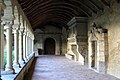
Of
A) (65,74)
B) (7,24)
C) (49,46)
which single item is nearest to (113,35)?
(65,74)

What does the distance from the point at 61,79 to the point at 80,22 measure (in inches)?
274

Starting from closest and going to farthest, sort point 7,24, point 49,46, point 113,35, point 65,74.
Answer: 1. point 7,24
2. point 113,35
3. point 65,74
4. point 49,46

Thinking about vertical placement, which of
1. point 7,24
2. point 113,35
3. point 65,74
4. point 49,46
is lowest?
point 65,74

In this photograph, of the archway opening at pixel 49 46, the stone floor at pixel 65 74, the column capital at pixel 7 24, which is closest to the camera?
the column capital at pixel 7 24

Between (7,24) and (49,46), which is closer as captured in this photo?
(7,24)

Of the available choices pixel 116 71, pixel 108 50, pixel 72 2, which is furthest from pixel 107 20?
pixel 72 2

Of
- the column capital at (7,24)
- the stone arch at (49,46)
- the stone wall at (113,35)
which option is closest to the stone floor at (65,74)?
the stone wall at (113,35)

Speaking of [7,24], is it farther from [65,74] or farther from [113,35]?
[113,35]

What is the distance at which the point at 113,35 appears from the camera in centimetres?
833

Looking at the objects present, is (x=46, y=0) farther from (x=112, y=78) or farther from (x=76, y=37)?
(x=112, y=78)

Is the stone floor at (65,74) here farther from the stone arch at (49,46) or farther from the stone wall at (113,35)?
the stone arch at (49,46)

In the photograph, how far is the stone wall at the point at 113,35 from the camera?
793cm

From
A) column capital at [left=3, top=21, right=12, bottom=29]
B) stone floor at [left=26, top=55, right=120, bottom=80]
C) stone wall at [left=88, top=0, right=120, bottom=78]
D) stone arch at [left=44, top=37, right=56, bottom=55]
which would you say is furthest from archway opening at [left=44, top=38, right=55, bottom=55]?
column capital at [left=3, top=21, right=12, bottom=29]

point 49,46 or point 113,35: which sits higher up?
point 113,35
